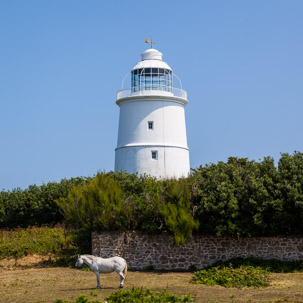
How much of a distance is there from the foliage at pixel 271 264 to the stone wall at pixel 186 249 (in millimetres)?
426

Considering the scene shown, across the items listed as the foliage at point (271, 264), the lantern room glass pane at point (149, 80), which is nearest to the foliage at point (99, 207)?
the foliage at point (271, 264)

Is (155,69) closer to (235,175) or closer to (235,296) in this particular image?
(235,175)

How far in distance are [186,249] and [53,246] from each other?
293 inches

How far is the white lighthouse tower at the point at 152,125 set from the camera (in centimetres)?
3684

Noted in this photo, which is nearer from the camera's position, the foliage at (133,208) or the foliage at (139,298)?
the foliage at (139,298)

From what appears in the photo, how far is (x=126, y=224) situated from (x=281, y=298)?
9947 mm

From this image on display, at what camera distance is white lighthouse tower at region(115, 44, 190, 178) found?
36844 mm

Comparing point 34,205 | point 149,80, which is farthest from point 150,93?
point 34,205

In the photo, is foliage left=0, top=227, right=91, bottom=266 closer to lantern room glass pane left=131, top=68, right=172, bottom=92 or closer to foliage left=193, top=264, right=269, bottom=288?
foliage left=193, top=264, right=269, bottom=288

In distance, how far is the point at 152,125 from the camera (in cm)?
3719

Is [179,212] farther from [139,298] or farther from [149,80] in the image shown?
[149,80]

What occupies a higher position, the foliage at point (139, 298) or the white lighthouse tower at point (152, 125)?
the white lighthouse tower at point (152, 125)

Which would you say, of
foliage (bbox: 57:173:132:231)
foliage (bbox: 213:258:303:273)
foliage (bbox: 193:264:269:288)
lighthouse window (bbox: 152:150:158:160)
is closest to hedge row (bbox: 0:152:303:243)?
foliage (bbox: 57:173:132:231)

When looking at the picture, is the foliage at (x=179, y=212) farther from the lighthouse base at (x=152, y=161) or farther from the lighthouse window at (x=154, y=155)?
the lighthouse window at (x=154, y=155)
